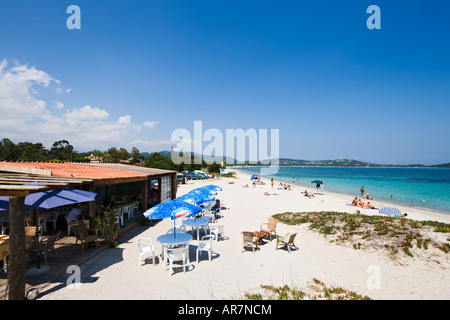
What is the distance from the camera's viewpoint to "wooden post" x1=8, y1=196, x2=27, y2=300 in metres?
4.12

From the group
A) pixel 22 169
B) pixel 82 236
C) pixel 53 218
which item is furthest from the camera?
pixel 53 218

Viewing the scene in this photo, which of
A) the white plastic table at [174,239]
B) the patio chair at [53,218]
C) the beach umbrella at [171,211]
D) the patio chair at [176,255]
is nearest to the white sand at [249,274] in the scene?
the patio chair at [176,255]

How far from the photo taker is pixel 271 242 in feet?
28.8

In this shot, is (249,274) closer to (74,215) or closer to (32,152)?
(74,215)

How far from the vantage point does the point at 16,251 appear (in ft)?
13.7

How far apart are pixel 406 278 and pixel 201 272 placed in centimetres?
562

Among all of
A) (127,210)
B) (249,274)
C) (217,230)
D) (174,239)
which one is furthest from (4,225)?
(249,274)

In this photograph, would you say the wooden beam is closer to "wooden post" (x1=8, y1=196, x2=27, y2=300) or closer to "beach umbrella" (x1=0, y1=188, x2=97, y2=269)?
"beach umbrella" (x1=0, y1=188, x2=97, y2=269)

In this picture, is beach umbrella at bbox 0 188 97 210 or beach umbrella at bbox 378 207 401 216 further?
beach umbrella at bbox 378 207 401 216

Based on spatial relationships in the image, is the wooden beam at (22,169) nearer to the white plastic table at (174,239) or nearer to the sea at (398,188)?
the white plastic table at (174,239)

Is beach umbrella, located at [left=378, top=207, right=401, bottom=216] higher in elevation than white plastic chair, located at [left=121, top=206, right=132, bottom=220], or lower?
lower

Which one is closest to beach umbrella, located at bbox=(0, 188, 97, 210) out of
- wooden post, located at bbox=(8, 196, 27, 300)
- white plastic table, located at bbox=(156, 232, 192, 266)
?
wooden post, located at bbox=(8, 196, 27, 300)

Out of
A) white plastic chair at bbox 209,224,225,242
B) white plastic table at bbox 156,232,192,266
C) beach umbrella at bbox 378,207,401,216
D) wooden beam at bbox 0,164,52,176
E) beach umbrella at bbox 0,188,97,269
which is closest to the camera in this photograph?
beach umbrella at bbox 0,188,97,269

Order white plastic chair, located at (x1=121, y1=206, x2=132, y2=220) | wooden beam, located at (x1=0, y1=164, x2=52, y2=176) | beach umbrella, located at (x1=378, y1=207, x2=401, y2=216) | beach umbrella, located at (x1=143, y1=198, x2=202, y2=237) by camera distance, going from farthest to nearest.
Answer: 1. beach umbrella, located at (x1=378, y1=207, x2=401, y2=216)
2. white plastic chair, located at (x1=121, y1=206, x2=132, y2=220)
3. beach umbrella, located at (x1=143, y1=198, x2=202, y2=237)
4. wooden beam, located at (x1=0, y1=164, x2=52, y2=176)
